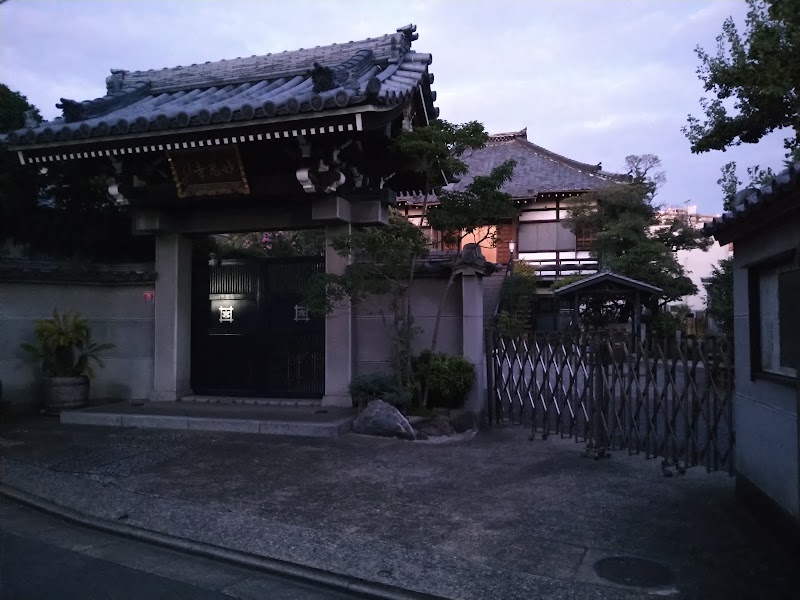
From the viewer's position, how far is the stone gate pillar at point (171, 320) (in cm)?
1098

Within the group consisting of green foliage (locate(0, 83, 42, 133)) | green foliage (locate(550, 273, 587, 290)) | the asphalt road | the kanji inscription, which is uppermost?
green foliage (locate(0, 83, 42, 133))

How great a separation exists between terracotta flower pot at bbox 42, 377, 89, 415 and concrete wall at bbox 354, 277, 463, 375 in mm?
4641

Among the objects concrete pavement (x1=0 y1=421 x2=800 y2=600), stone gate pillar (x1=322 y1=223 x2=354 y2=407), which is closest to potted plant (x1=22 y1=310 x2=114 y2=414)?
concrete pavement (x1=0 y1=421 x2=800 y2=600)

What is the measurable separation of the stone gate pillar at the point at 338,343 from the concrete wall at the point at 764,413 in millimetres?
5602

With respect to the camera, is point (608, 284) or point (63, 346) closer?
point (63, 346)

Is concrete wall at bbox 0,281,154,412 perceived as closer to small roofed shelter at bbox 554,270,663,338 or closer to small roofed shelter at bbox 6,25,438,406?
small roofed shelter at bbox 6,25,438,406

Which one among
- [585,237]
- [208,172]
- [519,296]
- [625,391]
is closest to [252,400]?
[208,172]

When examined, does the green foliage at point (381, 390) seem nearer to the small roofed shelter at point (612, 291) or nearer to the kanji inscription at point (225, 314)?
the kanji inscription at point (225, 314)

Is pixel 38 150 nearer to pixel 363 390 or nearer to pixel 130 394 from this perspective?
pixel 130 394

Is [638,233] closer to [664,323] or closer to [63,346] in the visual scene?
[664,323]

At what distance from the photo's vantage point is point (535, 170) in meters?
29.5

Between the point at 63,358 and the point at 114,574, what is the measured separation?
23.7ft

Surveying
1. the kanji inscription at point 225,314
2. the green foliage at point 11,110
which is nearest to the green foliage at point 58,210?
the green foliage at point 11,110

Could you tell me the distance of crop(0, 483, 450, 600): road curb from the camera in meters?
4.34
